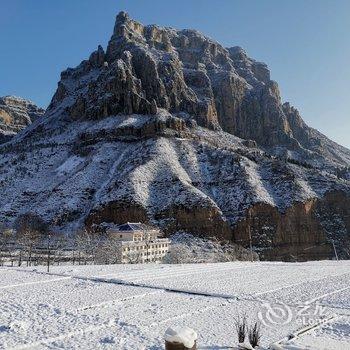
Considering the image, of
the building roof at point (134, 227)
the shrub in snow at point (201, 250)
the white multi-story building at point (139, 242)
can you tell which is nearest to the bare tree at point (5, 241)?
the white multi-story building at point (139, 242)

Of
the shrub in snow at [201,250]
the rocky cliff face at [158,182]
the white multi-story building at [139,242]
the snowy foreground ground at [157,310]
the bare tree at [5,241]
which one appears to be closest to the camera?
the snowy foreground ground at [157,310]

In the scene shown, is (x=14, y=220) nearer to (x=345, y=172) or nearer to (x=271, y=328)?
(x=271, y=328)

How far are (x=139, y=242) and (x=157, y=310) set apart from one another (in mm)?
69307

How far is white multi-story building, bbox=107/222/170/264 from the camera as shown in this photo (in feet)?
282

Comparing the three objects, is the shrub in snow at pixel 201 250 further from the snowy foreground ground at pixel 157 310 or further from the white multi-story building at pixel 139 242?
the snowy foreground ground at pixel 157 310

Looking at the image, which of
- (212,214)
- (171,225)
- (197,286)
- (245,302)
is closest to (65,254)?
(171,225)

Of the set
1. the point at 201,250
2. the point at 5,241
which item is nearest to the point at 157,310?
the point at 5,241

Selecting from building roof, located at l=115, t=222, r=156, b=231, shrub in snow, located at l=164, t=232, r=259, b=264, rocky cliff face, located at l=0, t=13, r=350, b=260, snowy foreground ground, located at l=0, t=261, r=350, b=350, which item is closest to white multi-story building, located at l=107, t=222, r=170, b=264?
building roof, located at l=115, t=222, r=156, b=231

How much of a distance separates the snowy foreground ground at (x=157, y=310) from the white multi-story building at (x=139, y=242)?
169 feet

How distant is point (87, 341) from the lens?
1539 centimetres

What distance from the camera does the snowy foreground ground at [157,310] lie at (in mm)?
15680

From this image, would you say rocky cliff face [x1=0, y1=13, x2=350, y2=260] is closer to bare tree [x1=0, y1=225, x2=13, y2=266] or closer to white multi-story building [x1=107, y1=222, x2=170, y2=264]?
white multi-story building [x1=107, y1=222, x2=170, y2=264]

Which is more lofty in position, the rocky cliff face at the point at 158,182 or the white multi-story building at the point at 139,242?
the rocky cliff face at the point at 158,182

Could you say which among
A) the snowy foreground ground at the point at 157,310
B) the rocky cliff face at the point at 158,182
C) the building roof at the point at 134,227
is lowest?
the snowy foreground ground at the point at 157,310
